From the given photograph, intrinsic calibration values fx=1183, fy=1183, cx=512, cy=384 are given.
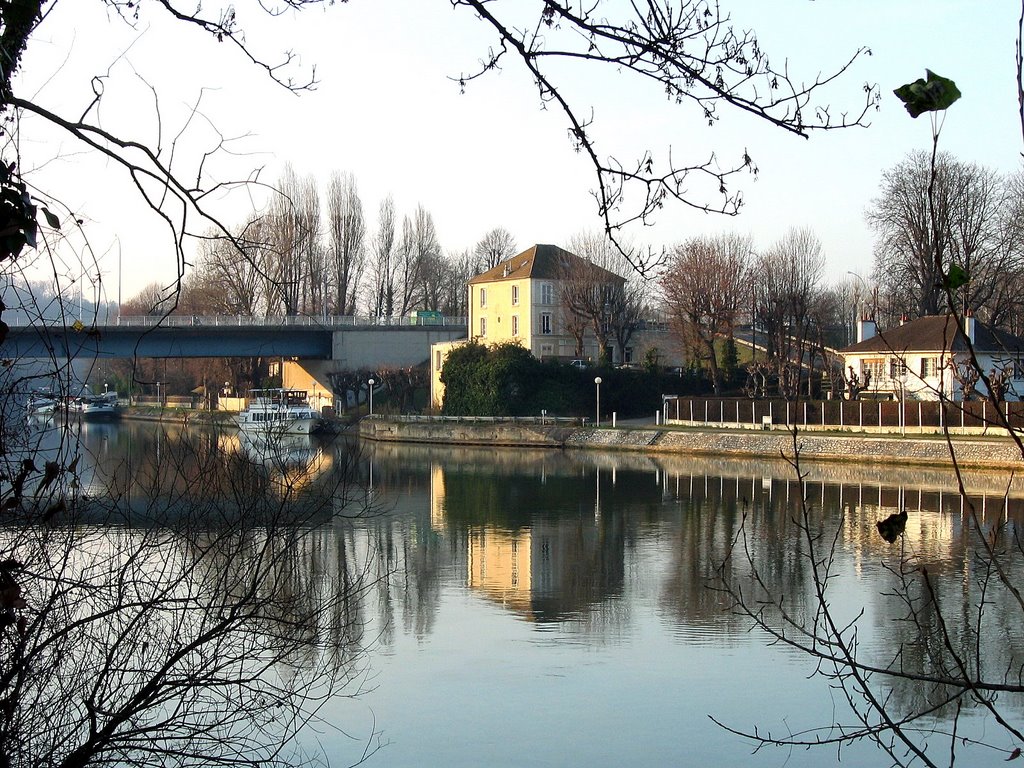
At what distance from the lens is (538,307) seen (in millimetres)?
58594

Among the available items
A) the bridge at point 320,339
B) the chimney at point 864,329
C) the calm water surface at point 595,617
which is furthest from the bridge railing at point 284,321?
the chimney at point 864,329

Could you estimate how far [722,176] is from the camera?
12.7 ft

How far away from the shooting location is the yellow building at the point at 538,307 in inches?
2215

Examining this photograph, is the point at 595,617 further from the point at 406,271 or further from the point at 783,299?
the point at 406,271

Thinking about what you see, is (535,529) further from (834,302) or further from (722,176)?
(834,302)

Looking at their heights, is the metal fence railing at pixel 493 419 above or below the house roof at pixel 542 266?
below

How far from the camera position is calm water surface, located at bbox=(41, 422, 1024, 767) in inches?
437

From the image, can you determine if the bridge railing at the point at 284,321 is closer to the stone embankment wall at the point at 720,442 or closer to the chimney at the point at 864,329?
the stone embankment wall at the point at 720,442

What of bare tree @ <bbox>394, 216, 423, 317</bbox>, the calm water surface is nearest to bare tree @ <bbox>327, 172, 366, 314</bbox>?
bare tree @ <bbox>394, 216, 423, 317</bbox>

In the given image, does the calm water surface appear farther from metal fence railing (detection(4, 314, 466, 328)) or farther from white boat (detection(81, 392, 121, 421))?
white boat (detection(81, 392, 121, 421))

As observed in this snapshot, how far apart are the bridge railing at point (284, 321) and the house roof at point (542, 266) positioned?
3605 millimetres

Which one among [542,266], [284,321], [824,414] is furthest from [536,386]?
[824,414]

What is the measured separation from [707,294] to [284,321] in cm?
1891

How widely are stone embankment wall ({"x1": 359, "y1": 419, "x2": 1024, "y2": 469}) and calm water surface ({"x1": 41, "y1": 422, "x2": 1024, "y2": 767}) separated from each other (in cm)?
244
